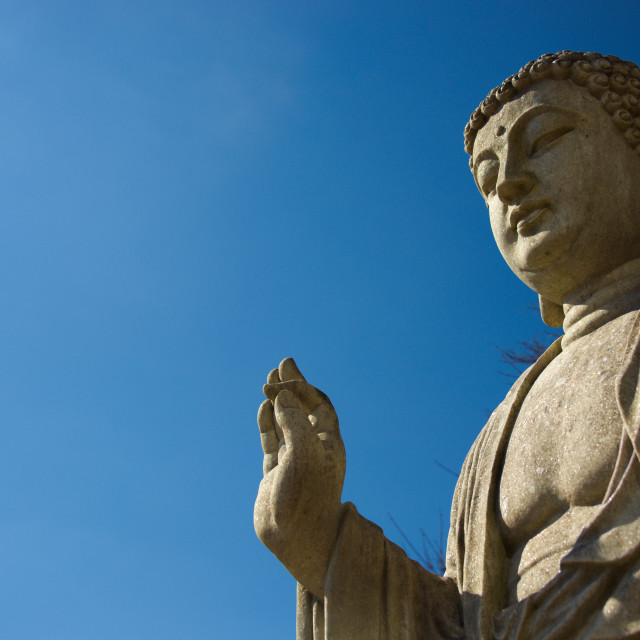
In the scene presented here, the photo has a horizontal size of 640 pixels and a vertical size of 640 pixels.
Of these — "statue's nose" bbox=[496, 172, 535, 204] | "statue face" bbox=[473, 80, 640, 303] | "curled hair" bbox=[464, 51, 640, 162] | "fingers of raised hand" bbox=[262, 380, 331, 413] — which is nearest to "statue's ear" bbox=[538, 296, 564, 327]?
"statue face" bbox=[473, 80, 640, 303]

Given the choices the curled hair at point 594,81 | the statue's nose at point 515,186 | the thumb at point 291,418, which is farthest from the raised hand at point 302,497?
the curled hair at point 594,81

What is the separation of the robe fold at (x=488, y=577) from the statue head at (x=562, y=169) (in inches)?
19.6

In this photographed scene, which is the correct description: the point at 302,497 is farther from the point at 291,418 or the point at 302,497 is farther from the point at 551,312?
the point at 551,312

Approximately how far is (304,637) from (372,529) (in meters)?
0.58

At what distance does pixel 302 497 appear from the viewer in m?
4.51

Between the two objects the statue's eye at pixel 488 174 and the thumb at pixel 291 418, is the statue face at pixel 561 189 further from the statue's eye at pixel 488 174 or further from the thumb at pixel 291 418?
the thumb at pixel 291 418

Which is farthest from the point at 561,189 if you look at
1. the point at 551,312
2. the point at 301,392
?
the point at 301,392

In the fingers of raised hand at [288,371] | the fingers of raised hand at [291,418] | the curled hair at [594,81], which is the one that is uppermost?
the curled hair at [594,81]

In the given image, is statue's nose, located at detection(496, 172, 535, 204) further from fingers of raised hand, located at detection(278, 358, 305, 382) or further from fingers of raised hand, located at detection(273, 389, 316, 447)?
fingers of raised hand, located at detection(273, 389, 316, 447)

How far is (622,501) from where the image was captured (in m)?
3.88

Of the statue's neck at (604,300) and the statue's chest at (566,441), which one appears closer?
the statue's chest at (566,441)

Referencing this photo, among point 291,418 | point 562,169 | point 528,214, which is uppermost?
point 562,169

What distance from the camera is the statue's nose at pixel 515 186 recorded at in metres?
5.04

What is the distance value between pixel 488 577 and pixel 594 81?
8.62 ft
